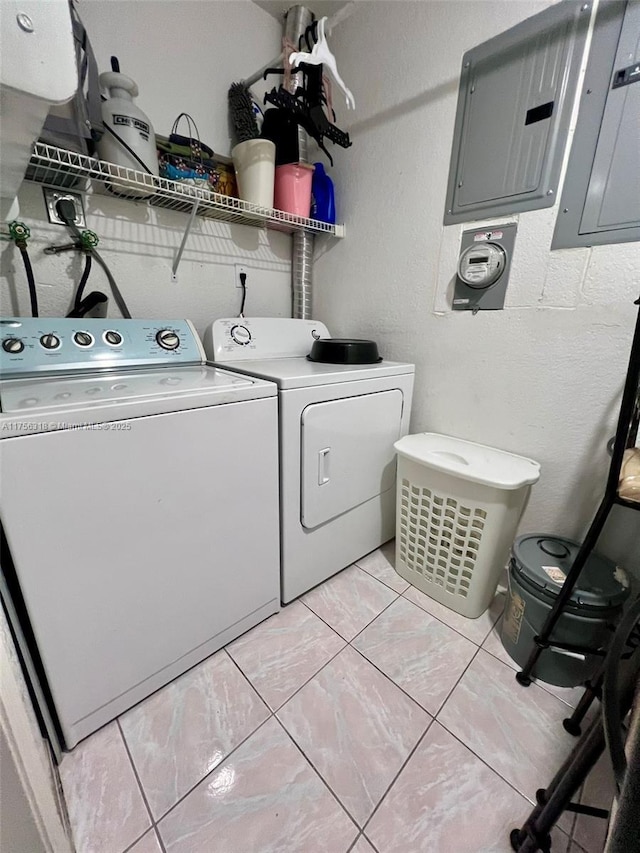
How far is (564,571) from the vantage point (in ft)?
3.53

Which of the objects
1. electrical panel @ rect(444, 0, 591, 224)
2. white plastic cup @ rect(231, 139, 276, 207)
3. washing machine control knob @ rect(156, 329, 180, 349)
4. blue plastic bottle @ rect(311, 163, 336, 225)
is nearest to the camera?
electrical panel @ rect(444, 0, 591, 224)

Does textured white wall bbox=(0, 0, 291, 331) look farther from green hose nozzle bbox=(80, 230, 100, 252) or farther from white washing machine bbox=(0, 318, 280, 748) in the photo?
white washing machine bbox=(0, 318, 280, 748)

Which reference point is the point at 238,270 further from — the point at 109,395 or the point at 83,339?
the point at 109,395

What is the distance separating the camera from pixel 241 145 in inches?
58.1

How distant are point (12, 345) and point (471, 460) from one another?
1.61 m

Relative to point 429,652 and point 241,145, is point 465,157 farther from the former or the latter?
point 429,652

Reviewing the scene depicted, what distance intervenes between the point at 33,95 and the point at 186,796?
1361 millimetres

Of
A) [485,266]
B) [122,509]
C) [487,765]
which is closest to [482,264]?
[485,266]

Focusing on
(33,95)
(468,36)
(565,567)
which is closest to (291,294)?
(468,36)

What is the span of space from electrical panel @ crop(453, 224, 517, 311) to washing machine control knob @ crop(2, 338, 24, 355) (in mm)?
1606

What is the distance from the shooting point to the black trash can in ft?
3.22

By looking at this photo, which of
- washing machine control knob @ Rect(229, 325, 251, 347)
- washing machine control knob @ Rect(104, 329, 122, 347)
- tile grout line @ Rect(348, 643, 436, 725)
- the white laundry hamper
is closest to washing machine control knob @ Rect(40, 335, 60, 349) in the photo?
washing machine control knob @ Rect(104, 329, 122, 347)

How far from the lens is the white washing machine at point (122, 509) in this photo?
0.73 meters

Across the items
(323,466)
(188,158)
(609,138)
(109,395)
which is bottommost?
(323,466)
